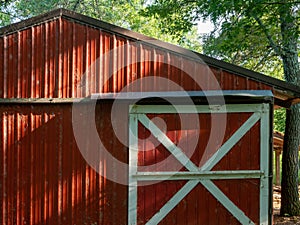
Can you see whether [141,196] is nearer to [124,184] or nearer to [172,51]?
[124,184]

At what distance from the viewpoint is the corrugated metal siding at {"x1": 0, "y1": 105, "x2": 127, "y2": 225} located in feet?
21.1

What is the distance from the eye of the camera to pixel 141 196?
6.55 meters

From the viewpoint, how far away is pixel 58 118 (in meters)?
6.51

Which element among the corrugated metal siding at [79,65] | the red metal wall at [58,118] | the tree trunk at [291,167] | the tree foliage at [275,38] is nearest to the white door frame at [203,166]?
the red metal wall at [58,118]

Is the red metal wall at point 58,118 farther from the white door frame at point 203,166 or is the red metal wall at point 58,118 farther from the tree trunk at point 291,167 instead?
the tree trunk at point 291,167

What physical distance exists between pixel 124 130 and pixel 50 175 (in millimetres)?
1497

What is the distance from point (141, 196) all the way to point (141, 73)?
216cm

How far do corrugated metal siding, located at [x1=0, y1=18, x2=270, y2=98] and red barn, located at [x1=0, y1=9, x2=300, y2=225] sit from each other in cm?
2

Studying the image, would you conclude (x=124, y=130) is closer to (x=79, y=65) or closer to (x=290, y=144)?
(x=79, y=65)

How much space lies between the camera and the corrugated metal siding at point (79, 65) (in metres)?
6.50

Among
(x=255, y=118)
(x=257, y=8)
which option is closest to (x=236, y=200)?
(x=255, y=118)

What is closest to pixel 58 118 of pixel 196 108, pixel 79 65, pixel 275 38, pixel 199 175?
pixel 79 65

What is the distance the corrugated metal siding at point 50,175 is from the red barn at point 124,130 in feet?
0.06

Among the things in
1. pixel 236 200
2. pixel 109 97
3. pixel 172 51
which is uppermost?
pixel 172 51
